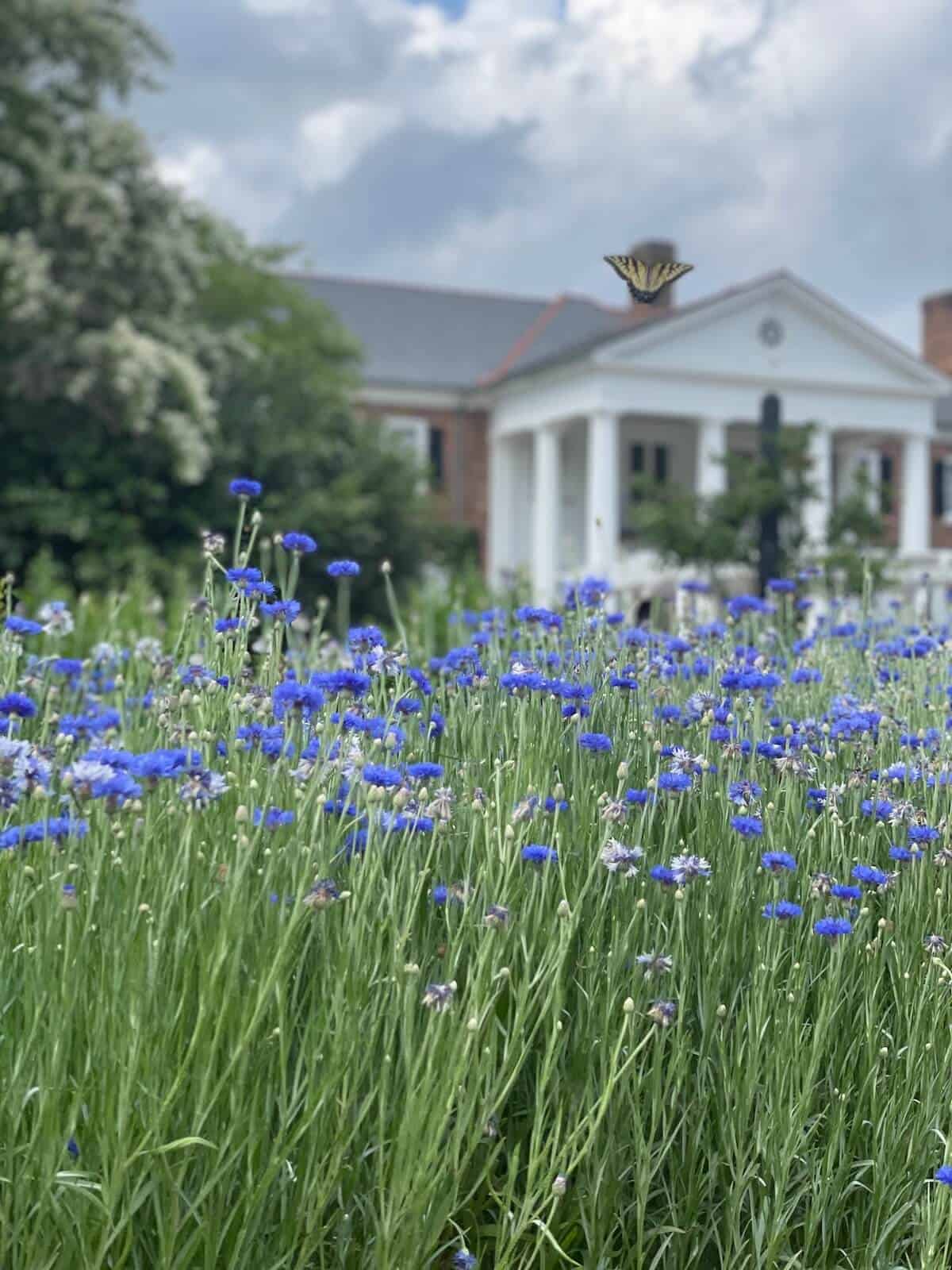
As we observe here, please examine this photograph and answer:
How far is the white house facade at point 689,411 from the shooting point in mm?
33688

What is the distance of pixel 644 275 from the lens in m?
3.31

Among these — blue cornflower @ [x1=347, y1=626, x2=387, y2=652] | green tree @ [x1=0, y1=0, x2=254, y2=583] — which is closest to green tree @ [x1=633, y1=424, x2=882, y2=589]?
green tree @ [x1=0, y1=0, x2=254, y2=583]

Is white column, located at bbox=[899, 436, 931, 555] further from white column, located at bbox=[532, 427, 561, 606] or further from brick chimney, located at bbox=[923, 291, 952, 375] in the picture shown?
brick chimney, located at bbox=[923, 291, 952, 375]

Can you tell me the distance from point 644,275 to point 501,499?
1378 inches

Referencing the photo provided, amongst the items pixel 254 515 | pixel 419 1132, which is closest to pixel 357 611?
pixel 254 515

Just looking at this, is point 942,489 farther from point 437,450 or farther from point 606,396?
point 437,450

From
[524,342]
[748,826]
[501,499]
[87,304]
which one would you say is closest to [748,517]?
[87,304]

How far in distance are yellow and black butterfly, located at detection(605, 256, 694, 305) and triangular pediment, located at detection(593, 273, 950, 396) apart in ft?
98.0

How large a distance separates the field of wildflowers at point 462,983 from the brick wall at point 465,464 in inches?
1321

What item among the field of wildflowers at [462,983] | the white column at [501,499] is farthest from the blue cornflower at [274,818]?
the white column at [501,499]

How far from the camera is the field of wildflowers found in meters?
2.53

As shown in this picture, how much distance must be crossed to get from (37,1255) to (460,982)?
0.95m

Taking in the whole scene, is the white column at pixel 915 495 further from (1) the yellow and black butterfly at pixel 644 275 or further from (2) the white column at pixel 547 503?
(1) the yellow and black butterfly at pixel 644 275

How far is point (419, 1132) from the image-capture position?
2566 mm
